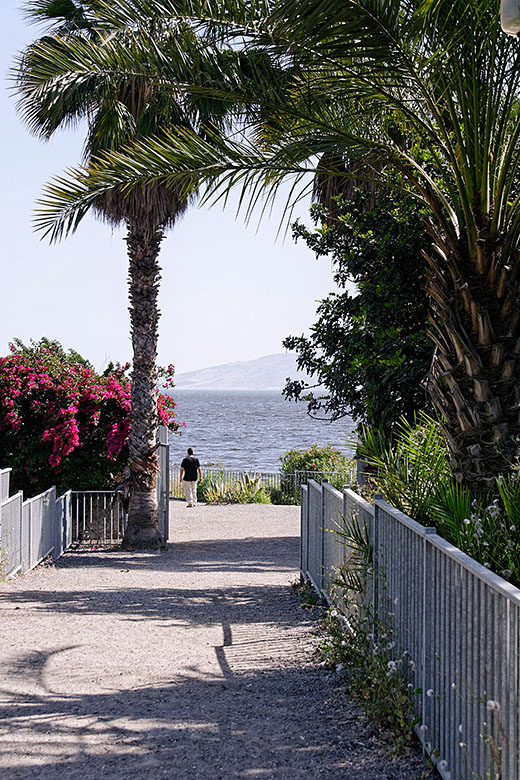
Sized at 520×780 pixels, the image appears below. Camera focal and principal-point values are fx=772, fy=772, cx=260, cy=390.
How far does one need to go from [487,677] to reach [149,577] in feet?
31.3

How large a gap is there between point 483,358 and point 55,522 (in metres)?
10.1

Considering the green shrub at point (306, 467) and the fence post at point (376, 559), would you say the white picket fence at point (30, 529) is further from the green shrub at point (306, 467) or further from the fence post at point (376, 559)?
the green shrub at point (306, 467)

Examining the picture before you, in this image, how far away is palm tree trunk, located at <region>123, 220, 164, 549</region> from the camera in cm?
1581

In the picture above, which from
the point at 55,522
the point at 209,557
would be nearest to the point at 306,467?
the point at 209,557

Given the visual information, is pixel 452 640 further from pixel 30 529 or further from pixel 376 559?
pixel 30 529

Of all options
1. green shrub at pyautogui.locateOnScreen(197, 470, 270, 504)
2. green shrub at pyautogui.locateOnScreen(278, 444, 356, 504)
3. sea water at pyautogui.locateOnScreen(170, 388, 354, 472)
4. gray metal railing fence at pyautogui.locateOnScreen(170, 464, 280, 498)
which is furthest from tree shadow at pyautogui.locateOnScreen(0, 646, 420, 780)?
sea water at pyautogui.locateOnScreen(170, 388, 354, 472)

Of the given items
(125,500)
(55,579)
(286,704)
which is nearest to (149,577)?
(55,579)

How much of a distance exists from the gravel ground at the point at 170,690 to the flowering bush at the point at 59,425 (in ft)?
19.4

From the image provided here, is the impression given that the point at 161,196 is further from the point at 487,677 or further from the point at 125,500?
the point at 487,677

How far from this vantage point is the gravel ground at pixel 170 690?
416 centimetres

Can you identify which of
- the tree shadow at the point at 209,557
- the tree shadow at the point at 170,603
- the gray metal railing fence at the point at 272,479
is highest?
the gray metal railing fence at the point at 272,479

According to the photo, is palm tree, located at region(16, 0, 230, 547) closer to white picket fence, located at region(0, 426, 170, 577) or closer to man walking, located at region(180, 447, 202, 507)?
white picket fence, located at region(0, 426, 170, 577)

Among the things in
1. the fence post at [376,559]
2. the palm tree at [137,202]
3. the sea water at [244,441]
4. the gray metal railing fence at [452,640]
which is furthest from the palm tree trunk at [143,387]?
the sea water at [244,441]

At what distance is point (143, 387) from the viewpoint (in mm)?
15773
